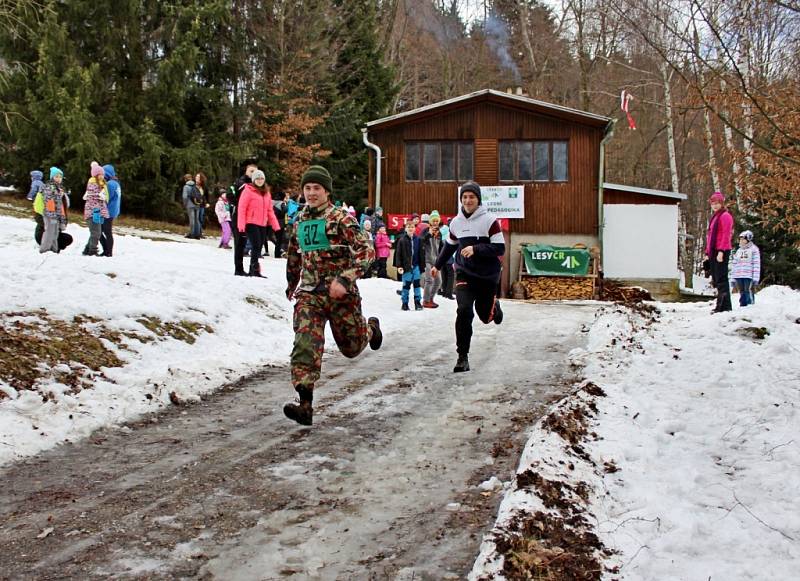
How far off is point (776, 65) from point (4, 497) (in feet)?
28.6

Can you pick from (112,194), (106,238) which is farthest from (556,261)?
(106,238)

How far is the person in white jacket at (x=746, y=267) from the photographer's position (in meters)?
14.7

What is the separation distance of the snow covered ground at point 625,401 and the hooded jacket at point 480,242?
1603mm

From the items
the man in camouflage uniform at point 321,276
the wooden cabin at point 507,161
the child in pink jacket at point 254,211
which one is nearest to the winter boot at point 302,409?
the man in camouflage uniform at point 321,276

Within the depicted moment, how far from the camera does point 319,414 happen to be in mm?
6016

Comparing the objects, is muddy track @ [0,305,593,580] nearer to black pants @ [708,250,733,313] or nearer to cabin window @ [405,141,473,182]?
black pants @ [708,250,733,313]

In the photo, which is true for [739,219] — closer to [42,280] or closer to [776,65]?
[776,65]

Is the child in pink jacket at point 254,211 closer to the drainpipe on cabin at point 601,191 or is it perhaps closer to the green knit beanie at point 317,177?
the green knit beanie at point 317,177

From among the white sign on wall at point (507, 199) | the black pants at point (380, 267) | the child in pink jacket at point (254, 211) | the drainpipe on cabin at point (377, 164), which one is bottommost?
the black pants at point (380, 267)

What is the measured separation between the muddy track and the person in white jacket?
31.9 ft

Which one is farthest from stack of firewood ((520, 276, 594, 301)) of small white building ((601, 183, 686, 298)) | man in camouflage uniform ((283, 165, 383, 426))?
man in camouflage uniform ((283, 165, 383, 426))

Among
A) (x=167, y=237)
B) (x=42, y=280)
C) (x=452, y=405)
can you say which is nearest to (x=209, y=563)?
(x=452, y=405)

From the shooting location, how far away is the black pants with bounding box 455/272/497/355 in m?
7.90

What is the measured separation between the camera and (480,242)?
25.8 ft
